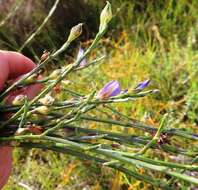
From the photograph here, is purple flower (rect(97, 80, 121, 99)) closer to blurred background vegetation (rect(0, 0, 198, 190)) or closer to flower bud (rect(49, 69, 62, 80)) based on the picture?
flower bud (rect(49, 69, 62, 80))

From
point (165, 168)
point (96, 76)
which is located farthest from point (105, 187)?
point (165, 168)

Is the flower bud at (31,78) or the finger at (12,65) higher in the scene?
the finger at (12,65)

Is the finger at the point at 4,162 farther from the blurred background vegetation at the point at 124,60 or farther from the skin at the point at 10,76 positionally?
the blurred background vegetation at the point at 124,60

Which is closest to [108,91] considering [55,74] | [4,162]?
[55,74]

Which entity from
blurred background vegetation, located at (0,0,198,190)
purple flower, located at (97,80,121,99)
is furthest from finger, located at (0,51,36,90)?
blurred background vegetation, located at (0,0,198,190)

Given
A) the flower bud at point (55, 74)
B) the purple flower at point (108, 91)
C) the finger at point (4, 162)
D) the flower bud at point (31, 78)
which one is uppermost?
the flower bud at point (31, 78)

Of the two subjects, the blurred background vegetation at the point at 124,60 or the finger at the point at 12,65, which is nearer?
the finger at the point at 12,65

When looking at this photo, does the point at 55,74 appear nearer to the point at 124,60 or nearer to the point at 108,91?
the point at 108,91

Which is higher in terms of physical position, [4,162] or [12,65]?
[12,65]

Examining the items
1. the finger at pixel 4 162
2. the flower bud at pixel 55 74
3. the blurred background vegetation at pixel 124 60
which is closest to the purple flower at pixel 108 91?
the flower bud at pixel 55 74
